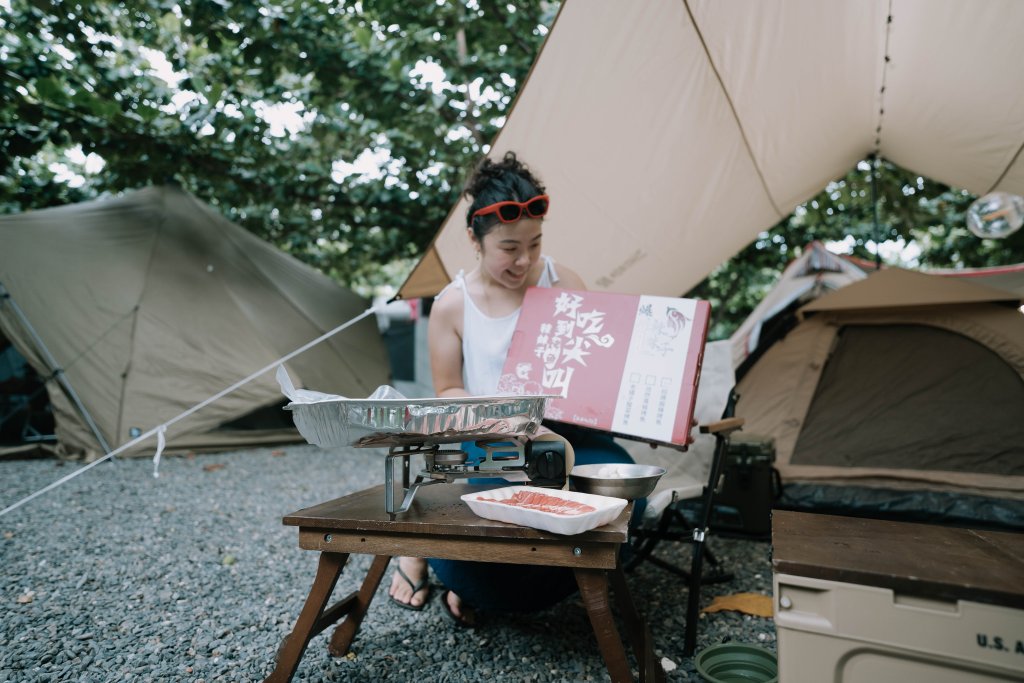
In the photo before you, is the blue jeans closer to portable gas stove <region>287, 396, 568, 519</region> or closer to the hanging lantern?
portable gas stove <region>287, 396, 568, 519</region>

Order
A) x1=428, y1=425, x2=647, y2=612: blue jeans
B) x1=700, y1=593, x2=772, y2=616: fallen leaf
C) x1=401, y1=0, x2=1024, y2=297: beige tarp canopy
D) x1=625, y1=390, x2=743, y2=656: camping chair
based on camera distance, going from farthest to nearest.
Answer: x1=401, y1=0, x2=1024, y2=297: beige tarp canopy, x1=700, y1=593, x2=772, y2=616: fallen leaf, x1=625, y1=390, x2=743, y2=656: camping chair, x1=428, y1=425, x2=647, y2=612: blue jeans

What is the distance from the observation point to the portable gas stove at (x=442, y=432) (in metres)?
1.05

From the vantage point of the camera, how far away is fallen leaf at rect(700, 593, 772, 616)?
1992 mm

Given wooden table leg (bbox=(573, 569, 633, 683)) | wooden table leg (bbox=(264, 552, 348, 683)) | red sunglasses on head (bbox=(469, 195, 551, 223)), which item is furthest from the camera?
red sunglasses on head (bbox=(469, 195, 551, 223))

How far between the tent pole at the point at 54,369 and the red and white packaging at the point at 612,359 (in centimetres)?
376

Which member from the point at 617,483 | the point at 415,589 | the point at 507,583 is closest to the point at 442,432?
the point at 617,483

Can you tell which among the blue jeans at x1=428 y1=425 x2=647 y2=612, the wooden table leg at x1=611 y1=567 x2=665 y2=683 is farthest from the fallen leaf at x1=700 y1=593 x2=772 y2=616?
the blue jeans at x1=428 y1=425 x2=647 y2=612

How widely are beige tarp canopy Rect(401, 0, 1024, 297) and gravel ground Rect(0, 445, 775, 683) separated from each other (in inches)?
62.6

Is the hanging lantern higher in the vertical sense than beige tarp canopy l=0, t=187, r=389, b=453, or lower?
higher

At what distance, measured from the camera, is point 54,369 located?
4.15 metres

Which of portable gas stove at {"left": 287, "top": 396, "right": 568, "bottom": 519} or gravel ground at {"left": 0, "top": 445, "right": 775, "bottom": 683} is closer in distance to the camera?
portable gas stove at {"left": 287, "top": 396, "right": 568, "bottom": 519}

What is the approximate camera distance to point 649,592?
2.19 meters

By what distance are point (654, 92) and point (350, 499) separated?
2094mm

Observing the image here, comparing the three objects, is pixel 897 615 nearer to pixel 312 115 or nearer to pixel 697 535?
pixel 697 535
